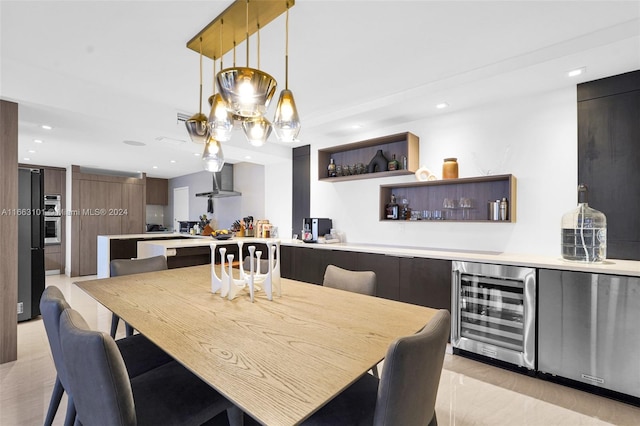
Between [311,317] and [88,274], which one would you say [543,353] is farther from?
[88,274]

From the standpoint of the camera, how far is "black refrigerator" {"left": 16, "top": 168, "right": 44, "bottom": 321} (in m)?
3.30

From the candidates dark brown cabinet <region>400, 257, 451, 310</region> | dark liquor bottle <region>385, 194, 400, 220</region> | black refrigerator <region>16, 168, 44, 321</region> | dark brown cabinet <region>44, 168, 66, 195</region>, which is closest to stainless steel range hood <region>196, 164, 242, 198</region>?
black refrigerator <region>16, 168, 44, 321</region>

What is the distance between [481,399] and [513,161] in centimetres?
212

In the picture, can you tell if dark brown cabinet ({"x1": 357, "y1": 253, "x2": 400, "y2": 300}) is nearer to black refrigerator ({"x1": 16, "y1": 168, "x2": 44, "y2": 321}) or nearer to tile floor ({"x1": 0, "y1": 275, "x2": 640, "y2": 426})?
tile floor ({"x1": 0, "y1": 275, "x2": 640, "y2": 426})

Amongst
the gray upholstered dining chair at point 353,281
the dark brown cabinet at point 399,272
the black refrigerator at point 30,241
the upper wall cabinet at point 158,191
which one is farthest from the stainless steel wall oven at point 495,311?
the upper wall cabinet at point 158,191

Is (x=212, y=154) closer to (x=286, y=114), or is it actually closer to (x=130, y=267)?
(x=286, y=114)

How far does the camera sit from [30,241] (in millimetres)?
3408

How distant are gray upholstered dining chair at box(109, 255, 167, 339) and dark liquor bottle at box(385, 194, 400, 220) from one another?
2440mm

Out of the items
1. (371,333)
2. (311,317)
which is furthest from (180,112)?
(371,333)

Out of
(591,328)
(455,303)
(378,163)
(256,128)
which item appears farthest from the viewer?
(378,163)

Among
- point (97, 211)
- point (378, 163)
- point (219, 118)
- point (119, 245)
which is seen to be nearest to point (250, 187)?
point (119, 245)

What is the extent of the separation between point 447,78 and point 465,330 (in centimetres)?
223

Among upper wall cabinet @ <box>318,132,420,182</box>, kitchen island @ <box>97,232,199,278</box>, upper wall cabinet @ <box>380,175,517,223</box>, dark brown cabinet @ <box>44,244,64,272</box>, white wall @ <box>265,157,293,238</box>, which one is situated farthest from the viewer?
dark brown cabinet @ <box>44,244,64,272</box>

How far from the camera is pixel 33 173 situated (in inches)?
135
